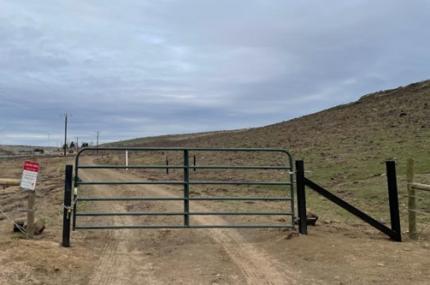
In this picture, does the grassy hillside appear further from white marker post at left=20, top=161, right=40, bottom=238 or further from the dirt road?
white marker post at left=20, top=161, right=40, bottom=238

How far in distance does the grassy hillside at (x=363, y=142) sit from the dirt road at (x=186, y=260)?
4.68 meters

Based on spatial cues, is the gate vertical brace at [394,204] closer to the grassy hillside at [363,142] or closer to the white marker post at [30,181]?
the grassy hillside at [363,142]

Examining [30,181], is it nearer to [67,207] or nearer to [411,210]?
[67,207]

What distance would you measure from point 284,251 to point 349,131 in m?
29.1

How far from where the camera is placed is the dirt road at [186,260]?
761cm

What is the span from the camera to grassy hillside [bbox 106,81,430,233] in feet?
58.1

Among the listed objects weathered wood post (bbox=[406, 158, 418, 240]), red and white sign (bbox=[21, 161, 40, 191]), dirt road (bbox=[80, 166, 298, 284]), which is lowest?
dirt road (bbox=[80, 166, 298, 284])

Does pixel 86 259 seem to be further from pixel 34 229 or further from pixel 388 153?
pixel 388 153

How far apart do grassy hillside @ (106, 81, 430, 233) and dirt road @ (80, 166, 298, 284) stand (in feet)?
15.3

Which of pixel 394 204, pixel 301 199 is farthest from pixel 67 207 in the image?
pixel 394 204

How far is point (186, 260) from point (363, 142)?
2426 centimetres

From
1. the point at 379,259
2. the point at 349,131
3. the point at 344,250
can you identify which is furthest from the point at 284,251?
the point at 349,131

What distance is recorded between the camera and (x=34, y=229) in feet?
33.2

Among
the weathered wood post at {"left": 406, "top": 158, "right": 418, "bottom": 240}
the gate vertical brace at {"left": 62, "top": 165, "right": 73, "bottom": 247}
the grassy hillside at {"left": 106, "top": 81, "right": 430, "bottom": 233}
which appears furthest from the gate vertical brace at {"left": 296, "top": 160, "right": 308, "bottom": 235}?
the gate vertical brace at {"left": 62, "top": 165, "right": 73, "bottom": 247}
